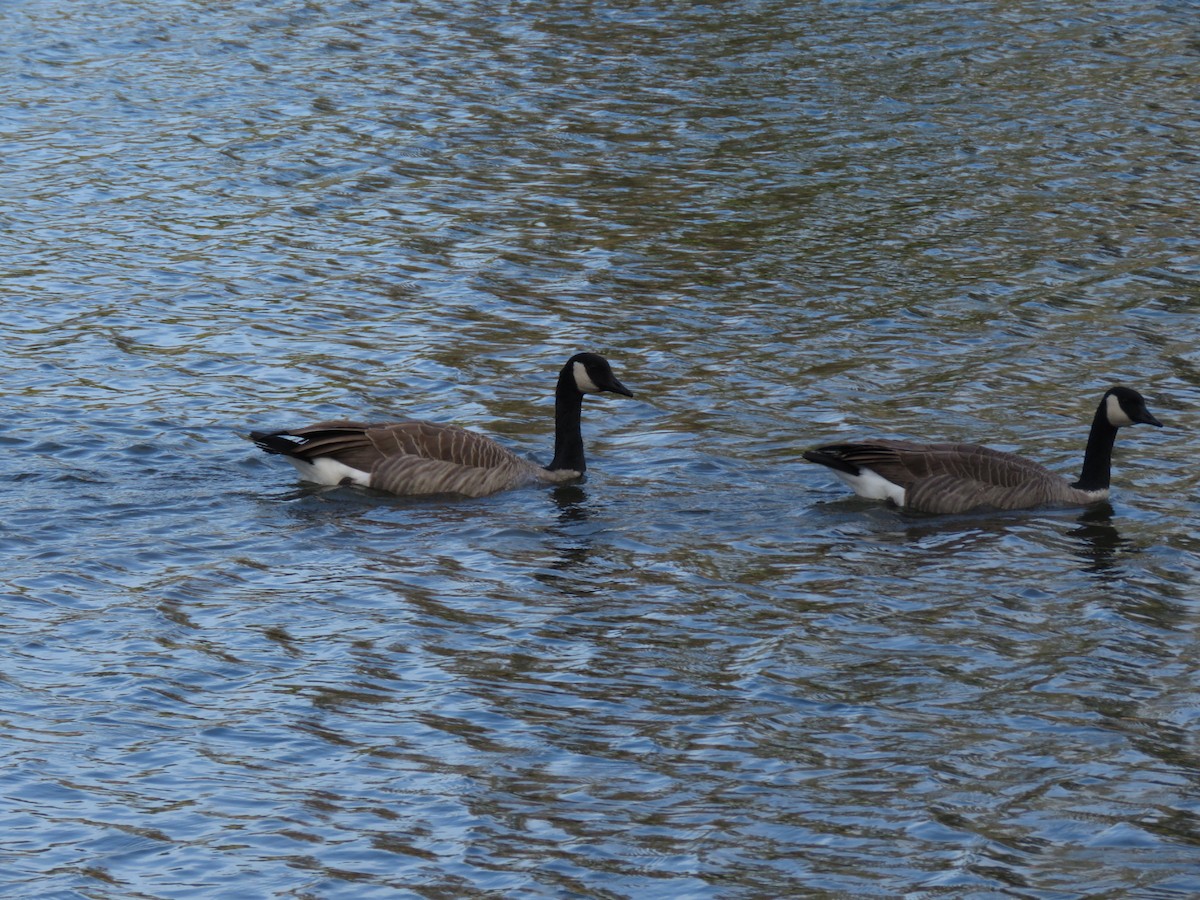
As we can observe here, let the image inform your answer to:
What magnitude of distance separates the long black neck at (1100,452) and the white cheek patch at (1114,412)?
0.01m

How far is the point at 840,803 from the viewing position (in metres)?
8.69

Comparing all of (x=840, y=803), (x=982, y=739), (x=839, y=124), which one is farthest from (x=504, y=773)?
(x=839, y=124)

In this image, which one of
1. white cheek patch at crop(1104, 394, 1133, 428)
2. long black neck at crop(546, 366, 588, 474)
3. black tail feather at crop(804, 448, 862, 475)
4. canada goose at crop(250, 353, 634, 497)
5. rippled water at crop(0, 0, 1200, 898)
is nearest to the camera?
rippled water at crop(0, 0, 1200, 898)

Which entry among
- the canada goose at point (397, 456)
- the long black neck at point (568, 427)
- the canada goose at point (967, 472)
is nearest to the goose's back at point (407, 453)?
the canada goose at point (397, 456)

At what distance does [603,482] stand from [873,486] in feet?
7.42

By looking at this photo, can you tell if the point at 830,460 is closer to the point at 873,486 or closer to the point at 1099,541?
the point at 873,486

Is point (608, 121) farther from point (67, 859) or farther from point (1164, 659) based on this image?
point (67, 859)

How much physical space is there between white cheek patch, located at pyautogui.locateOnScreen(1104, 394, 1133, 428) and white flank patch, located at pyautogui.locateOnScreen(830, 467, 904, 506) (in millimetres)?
1774

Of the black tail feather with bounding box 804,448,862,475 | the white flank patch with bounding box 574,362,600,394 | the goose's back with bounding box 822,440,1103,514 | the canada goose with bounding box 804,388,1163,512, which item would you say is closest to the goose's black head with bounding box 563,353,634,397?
the white flank patch with bounding box 574,362,600,394

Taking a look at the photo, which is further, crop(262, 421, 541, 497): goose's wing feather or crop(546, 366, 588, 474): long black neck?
crop(546, 366, 588, 474): long black neck

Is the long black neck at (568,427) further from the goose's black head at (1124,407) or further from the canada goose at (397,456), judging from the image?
the goose's black head at (1124,407)

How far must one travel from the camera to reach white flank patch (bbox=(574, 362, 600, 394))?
14266mm

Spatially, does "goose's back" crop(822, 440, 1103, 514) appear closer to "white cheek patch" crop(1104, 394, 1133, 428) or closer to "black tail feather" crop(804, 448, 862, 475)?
"black tail feather" crop(804, 448, 862, 475)

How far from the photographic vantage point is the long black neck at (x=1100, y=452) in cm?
1349
